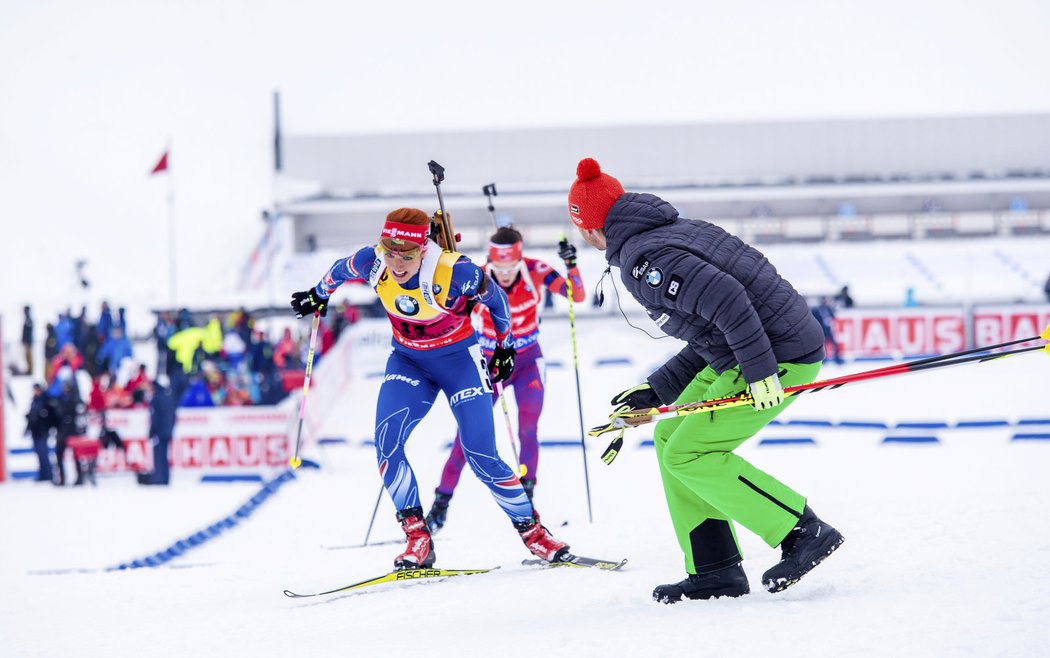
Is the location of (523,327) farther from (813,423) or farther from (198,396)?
(198,396)

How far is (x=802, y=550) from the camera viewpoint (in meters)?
4.07

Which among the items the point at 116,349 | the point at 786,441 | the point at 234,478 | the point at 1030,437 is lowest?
the point at 234,478

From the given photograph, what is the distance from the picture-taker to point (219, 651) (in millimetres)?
3912

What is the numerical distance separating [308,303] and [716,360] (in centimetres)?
250

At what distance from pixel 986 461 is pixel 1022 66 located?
36281 mm

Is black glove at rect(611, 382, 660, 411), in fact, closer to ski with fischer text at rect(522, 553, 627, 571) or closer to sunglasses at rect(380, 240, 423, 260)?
ski with fischer text at rect(522, 553, 627, 571)

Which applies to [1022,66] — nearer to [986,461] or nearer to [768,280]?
[986,461]

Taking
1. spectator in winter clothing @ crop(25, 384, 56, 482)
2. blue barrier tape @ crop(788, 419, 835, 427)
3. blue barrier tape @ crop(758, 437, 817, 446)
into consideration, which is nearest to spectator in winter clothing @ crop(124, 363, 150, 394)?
spectator in winter clothing @ crop(25, 384, 56, 482)

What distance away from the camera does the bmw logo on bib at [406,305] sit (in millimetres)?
5363

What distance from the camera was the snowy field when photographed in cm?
358

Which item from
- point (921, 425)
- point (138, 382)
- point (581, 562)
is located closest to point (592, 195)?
point (581, 562)

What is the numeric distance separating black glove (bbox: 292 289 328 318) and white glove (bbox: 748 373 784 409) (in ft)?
8.81

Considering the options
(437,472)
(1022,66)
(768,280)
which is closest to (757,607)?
(768,280)

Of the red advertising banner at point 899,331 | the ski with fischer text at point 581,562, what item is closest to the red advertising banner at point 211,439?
the ski with fischer text at point 581,562
